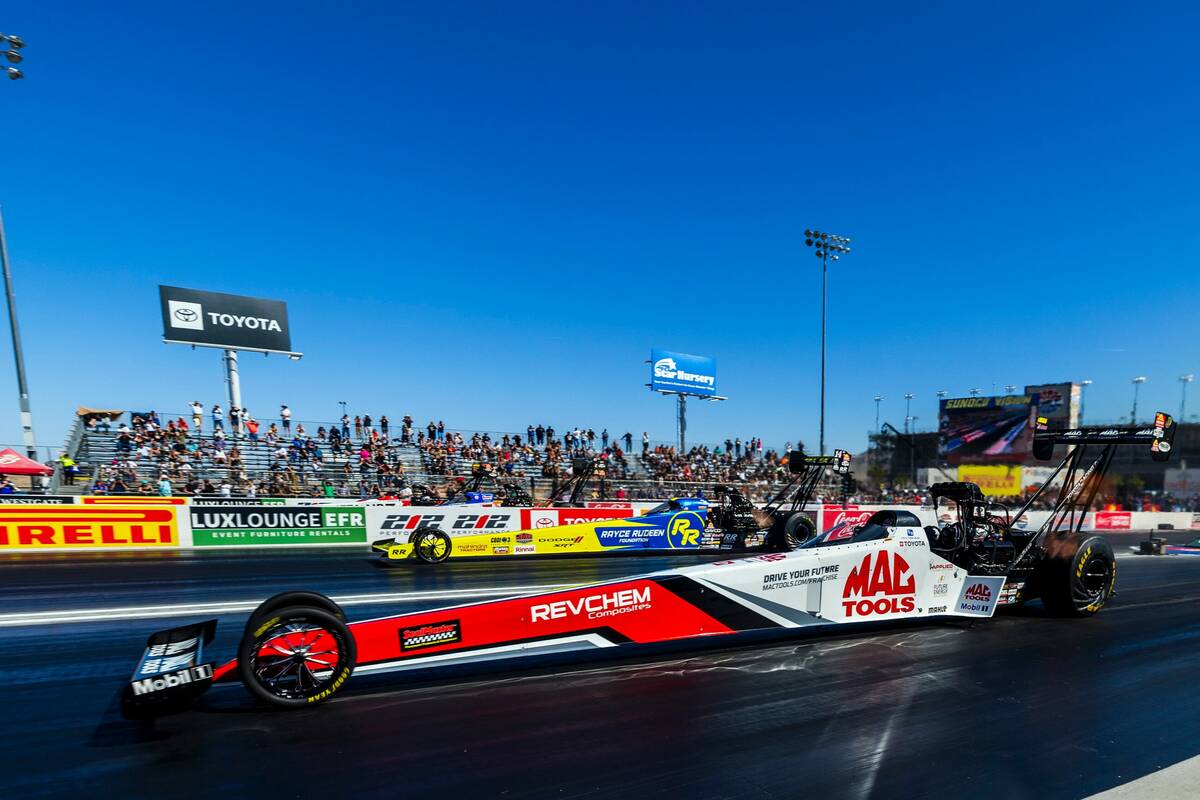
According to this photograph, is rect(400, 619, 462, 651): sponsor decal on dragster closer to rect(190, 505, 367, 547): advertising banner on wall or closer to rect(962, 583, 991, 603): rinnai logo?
rect(962, 583, 991, 603): rinnai logo

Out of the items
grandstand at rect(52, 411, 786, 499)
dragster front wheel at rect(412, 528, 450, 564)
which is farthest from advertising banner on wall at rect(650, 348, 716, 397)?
dragster front wheel at rect(412, 528, 450, 564)

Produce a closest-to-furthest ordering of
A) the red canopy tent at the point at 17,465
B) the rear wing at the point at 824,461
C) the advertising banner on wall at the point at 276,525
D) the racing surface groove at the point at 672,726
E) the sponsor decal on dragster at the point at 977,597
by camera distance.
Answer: the racing surface groove at the point at 672,726, the sponsor decal on dragster at the point at 977,597, the rear wing at the point at 824,461, the advertising banner on wall at the point at 276,525, the red canopy tent at the point at 17,465

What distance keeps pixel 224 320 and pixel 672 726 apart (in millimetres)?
30217

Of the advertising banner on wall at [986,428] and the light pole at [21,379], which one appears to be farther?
the advertising banner on wall at [986,428]

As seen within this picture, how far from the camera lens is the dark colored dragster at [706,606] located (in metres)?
4.43

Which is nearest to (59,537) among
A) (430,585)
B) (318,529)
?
(318,529)

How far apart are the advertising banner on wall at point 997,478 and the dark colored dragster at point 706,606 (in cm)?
4336

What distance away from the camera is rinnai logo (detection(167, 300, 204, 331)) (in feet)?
90.0

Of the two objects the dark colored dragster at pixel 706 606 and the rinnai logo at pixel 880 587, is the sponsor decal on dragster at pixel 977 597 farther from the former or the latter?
the rinnai logo at pixel 880 587

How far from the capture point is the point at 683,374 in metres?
40.6

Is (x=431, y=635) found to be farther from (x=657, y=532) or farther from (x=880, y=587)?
(x=657, y=532)

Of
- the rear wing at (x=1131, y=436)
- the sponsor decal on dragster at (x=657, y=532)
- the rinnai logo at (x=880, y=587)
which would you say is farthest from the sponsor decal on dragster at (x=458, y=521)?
the rear wing at (x=1131, y=436)

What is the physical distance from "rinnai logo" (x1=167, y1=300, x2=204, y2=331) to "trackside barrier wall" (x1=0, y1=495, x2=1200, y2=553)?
12701 mm

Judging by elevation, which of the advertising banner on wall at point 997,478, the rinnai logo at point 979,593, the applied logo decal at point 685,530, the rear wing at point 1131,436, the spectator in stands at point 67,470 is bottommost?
the advertising banner on wall at point 997,478
